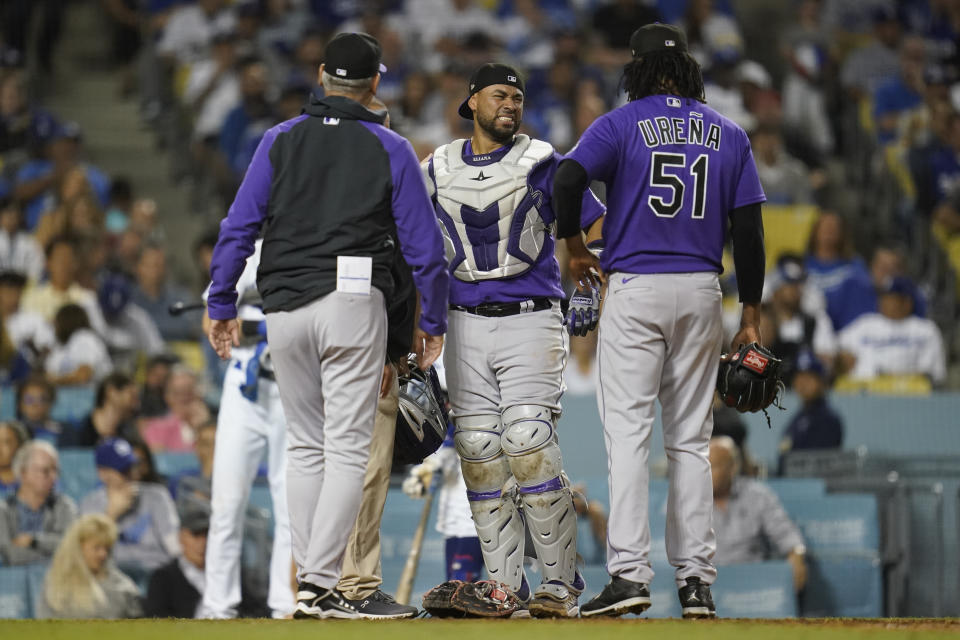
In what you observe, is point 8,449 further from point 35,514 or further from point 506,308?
point 506,308

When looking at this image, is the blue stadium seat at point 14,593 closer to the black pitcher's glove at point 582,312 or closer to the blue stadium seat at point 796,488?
the black pitcher's glove at point 582,312

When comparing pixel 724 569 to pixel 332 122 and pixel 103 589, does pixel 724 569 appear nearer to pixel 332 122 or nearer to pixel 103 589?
pixel 103 589

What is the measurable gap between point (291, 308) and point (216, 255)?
39cm

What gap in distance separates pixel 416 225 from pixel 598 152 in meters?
0.76

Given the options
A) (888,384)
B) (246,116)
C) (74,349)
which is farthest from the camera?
(246,116)

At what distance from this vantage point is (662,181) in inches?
212

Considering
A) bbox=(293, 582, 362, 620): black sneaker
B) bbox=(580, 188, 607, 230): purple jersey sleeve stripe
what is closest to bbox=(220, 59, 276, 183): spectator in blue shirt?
bbox=(580, 188, 607, 230): purple jersey sleeve stripe

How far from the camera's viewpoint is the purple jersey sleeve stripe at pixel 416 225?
5148 mm

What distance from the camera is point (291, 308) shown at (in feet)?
16.8

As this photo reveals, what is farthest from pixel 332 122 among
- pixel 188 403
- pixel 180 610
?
pixel 188 403

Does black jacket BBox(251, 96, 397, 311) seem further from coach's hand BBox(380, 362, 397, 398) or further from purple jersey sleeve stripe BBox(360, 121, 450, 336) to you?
coach's hand BBox(380, 362, 397, 398)

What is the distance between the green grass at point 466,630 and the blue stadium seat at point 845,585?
376cm

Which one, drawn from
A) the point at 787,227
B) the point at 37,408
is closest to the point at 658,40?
the point at 37,408

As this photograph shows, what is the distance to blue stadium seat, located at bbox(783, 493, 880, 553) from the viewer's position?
862cm
